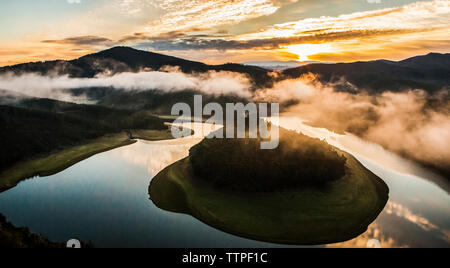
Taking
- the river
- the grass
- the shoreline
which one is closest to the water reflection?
the river

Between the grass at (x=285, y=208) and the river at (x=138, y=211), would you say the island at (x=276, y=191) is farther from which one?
the river at (x=138, y=211)

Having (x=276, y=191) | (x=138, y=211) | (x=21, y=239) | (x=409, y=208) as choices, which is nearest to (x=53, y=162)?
(x=138, y=211)

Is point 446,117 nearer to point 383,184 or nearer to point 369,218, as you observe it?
point 383,184

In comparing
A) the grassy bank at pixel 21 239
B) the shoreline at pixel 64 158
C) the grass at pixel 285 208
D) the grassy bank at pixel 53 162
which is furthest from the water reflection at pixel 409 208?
the shoreline at pixel 64 158

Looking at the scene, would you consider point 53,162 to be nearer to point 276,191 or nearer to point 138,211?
point 138,211

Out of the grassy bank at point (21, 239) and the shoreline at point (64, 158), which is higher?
the grassy bank at point (21, 239)
